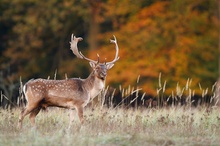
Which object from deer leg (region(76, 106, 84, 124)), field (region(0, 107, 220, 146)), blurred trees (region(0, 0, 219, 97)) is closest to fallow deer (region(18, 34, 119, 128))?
deer leg (region(76, 106, 84, 124))

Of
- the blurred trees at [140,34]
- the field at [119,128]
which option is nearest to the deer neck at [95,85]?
the field at [119,128]

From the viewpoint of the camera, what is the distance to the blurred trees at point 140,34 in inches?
964

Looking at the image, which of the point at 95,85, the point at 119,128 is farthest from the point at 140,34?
the point at 119,128

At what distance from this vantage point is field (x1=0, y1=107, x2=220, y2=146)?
10070 millimetres

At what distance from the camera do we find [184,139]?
34.5 ft

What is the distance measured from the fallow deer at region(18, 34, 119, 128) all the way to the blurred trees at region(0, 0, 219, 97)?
465 inches

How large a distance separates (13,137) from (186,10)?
593 inches

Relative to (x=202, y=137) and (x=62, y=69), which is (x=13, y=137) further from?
(x=62, y=69)

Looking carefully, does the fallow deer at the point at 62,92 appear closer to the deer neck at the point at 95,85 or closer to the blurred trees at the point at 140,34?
the deer neck at the point at 95,85

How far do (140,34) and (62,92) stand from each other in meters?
12.9

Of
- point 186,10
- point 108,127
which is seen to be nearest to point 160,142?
point 108,127

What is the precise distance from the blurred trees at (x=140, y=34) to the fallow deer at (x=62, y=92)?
11806 millimetres

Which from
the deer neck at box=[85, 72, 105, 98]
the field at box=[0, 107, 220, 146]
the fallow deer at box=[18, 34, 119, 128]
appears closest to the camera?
the field at box=[0, 107, 220, 146]

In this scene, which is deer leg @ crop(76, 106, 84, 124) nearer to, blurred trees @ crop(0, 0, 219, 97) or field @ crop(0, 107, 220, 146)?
field @ crop(0, 107, 220, 146)
